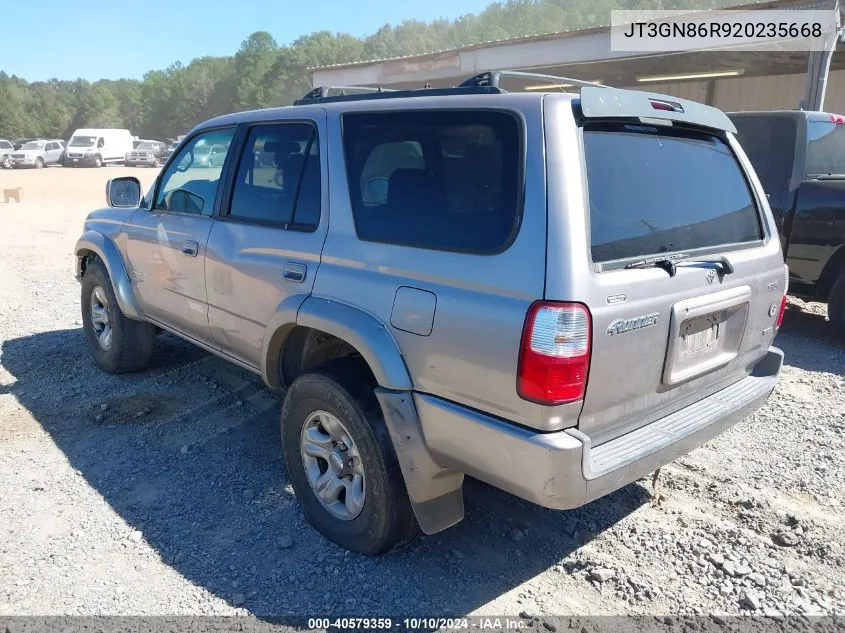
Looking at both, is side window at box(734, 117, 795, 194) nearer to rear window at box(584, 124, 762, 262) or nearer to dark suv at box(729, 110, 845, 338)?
dark suv at box(729, 110, 845, 338)

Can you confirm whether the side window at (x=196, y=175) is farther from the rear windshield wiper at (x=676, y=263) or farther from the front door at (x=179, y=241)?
the rear windshield wiper at (x=676, y=263)

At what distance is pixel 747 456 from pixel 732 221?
1.62 meters

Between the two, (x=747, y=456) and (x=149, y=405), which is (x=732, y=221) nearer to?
(x=747, y=456)

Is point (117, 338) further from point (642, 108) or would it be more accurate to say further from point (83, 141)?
point (83, 141)

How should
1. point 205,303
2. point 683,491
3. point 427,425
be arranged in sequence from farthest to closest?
1. point 205,303
2. point 683,491
3. point 427,425

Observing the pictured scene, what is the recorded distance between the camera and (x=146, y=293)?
451 centimetres

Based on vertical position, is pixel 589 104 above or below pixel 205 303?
above

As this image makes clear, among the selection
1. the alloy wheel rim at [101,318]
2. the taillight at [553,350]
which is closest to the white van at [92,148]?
the alloy wheel rim at [101,318]

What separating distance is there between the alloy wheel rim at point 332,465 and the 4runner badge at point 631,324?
123 cm

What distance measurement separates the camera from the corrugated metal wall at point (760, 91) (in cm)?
1653

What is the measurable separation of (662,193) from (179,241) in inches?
111

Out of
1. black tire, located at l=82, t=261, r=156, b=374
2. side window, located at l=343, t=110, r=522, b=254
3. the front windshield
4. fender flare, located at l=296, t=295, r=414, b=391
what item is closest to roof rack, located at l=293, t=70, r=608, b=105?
side window, located at l=343, t=110, r=522, b=254

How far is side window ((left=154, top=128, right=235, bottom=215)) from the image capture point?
3904mm

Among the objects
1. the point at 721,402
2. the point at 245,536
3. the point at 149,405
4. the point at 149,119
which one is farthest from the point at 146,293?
the point at 149,119
